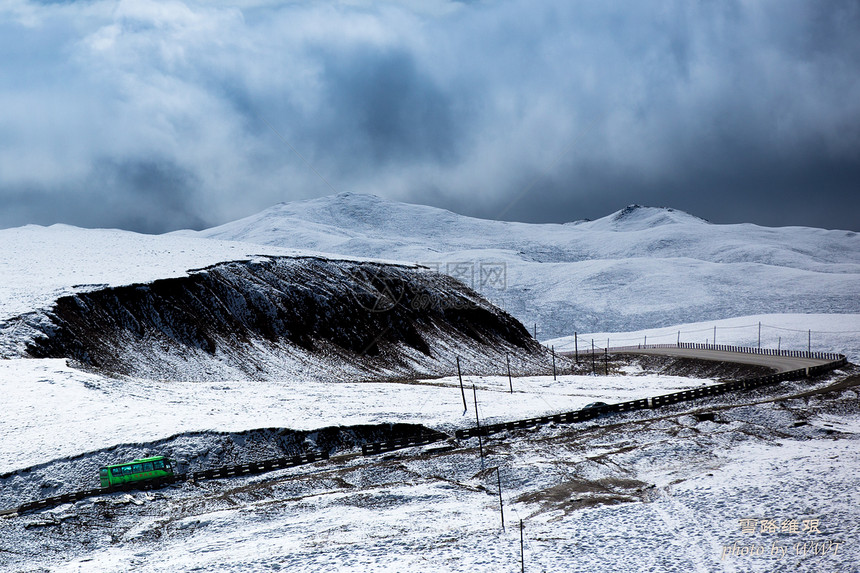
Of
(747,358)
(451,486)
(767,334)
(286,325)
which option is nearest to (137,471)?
(451,486)

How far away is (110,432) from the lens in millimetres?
38031

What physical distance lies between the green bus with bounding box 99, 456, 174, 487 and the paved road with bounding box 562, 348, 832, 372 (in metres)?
64.4

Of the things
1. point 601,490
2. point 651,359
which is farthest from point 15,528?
point 651,359

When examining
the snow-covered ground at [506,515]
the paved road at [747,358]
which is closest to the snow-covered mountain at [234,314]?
the paved road at [747,358]

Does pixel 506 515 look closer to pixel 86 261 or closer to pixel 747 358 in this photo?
pixel 747 358

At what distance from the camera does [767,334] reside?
358 ft

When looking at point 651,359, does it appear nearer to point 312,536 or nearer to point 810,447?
point 810,447

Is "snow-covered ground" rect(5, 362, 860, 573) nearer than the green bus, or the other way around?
"snow-covered ground" rect(5, 362, 860, 573)

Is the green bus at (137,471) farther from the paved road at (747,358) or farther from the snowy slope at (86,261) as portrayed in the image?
the paved road at (747,358)

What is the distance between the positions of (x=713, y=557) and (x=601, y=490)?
831 centimetres

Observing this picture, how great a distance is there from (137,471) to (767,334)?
103479 millimetres

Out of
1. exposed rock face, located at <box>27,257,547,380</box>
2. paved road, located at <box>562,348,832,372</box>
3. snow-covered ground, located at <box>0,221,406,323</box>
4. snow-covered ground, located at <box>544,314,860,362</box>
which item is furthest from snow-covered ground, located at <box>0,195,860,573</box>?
snow-covered ground, located at <box>544,314,860,362</box>

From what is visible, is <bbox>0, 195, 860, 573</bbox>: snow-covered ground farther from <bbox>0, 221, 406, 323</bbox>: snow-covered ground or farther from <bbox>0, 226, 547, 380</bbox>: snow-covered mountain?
<bbox>0, 226, 547, 380</bbox>: snow-covered mountain

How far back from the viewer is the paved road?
76188 millimetres
